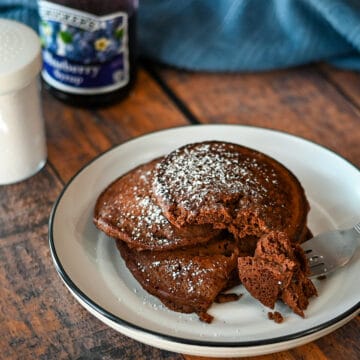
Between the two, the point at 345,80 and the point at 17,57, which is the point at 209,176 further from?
the point at 345,80

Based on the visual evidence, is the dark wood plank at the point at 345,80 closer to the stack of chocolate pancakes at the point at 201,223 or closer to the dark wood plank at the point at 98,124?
the dark wood plank at the point at 98,124

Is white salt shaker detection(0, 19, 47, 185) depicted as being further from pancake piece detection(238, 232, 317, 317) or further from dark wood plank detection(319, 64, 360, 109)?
dark wood plank detection(319, 64, 360, 109)

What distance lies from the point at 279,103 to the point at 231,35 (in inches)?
8.2

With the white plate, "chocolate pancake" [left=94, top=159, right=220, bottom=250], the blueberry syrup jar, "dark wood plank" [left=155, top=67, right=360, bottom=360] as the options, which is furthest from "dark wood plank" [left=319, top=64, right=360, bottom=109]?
"chocolate pancake" [left=94, top=159, right=220, bottom=250]

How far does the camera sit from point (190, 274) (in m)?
1.02

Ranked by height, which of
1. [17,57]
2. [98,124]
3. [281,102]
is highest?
[17,57]

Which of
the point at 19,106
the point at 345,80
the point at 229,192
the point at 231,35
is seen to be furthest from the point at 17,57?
the point at 345,80

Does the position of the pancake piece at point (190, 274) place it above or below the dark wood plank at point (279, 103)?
above

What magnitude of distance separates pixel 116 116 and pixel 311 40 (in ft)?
1.65

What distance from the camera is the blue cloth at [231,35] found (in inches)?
64.3

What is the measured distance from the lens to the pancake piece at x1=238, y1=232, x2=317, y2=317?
3.23ft

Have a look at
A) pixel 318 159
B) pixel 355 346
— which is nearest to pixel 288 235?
pixel 355 346

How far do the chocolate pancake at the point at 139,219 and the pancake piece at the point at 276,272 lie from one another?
83 millimetres

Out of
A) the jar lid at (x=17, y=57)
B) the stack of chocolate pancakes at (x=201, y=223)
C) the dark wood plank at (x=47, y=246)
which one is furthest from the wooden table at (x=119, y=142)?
the jar lid at (x=17, y=57)
